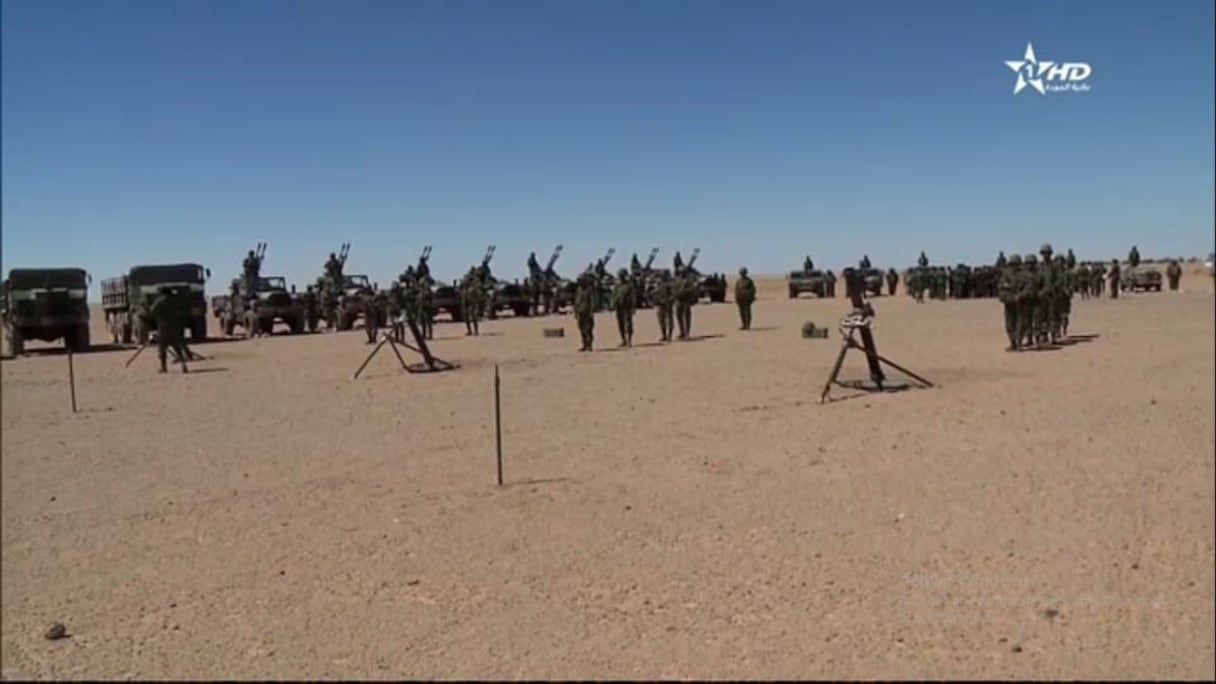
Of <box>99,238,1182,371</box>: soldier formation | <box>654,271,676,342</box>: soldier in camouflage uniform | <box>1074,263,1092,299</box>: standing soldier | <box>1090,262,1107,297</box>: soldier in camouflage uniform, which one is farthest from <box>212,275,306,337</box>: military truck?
<box>1090,262,1107,297</box>: soldier in camouflage uniform

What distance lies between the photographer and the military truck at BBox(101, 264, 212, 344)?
58.7 feet

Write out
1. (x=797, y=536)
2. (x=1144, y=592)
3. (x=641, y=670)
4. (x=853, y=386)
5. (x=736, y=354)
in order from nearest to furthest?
(x=641, y=670), (x=1144, y=592), (x=797, y=536), (x=853, y=386), (x=736, y=354)

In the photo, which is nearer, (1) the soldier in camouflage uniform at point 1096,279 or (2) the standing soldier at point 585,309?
(2) the standing soldier at point 585,309

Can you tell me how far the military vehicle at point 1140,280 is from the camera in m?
45.0

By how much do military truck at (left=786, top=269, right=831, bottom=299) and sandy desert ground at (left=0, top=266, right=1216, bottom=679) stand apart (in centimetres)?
4074

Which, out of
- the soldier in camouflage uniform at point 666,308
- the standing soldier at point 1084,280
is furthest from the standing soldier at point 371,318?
the standing soldier at point 1084,280

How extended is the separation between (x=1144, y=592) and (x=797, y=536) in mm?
1994

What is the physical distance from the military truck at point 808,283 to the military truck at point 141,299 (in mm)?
32813

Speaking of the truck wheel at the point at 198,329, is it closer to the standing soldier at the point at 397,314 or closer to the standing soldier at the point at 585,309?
the standing soldier at the point at 397,314

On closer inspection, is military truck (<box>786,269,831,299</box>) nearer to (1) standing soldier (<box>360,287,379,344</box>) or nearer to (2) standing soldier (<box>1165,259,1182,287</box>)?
(2) standing soldier (<box>1165,259,1182,287</box>)

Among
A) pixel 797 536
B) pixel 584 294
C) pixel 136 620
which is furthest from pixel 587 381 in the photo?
pixel 136 620

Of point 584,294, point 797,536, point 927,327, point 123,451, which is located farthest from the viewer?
point 927,327

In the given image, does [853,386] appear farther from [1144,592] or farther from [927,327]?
[927,327]

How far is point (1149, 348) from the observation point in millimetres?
15844
